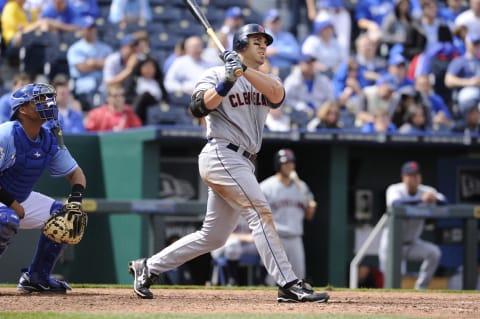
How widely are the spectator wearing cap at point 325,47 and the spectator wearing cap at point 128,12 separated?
83.4 inches

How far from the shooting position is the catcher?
702 centimetres

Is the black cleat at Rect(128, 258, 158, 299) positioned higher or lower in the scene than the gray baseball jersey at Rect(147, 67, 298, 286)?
lower

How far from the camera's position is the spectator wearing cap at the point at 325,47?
14.6 metres

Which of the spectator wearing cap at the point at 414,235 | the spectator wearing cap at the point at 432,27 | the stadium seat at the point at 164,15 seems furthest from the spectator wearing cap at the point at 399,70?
the stadium seat at the point at 164,15

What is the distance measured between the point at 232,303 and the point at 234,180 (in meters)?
0.79

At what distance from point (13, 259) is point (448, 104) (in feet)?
24.7

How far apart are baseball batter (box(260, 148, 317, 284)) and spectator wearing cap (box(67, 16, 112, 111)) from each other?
264cm

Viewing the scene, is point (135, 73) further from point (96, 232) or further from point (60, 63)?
point (96, 232)

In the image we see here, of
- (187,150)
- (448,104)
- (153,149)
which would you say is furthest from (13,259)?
(448,104)

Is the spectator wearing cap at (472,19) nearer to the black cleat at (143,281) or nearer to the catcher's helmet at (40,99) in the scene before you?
the black cleat at (143,281)

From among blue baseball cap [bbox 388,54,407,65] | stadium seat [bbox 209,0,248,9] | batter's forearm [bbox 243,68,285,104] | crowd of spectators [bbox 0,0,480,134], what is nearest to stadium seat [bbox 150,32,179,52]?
crowd of spectators [bbox 0,0,480,134]

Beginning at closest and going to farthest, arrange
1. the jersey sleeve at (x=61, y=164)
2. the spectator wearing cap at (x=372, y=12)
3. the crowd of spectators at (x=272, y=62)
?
the jersey sleeve at (x=61, y=164) < the crowd of spectators at (x=272, y=62) < the spectator wearing cap at (x=372, y=12)

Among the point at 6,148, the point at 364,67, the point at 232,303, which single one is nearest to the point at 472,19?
the point at 364,67

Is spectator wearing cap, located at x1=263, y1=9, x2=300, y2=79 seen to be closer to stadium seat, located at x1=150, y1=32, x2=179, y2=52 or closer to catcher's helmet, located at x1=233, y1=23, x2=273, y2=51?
stadium seat, located at x1=150, y1=32, x2=179, y2=52
